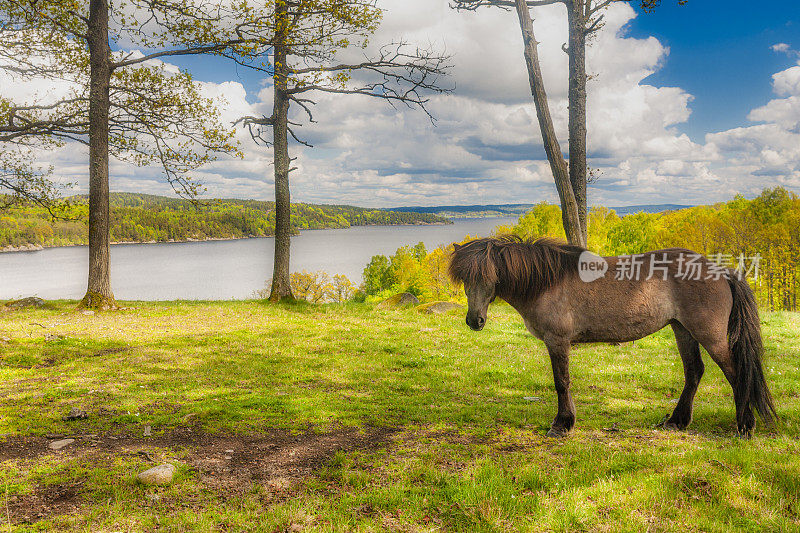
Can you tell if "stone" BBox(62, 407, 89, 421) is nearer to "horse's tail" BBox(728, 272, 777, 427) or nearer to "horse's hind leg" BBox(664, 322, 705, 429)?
"horse's hind leg" BBox(664, 322, 705, 429)

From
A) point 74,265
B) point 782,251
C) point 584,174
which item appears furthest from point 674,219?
point 74,265

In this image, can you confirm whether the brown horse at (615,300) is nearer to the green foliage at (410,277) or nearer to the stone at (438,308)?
the stone at (438,308)

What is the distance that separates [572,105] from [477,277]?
25.6 feet

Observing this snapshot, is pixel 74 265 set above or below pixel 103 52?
below

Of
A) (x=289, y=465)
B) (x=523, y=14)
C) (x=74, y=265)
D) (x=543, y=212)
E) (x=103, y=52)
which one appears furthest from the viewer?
(x=74, y=265)

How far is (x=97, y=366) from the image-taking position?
9.39m

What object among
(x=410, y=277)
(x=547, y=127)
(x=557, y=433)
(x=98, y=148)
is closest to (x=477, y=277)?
(x=557, y=433)

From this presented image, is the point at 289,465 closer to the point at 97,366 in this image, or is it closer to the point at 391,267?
the point at 97,366

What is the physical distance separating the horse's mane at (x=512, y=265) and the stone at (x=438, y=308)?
11014 millimetres

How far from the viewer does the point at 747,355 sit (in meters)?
5.70

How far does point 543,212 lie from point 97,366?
1740 inches

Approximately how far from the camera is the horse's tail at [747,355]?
5691 millimetres

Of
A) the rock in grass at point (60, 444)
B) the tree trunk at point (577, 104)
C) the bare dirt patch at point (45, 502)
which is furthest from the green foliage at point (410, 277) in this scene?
the bare dirt patch at point (45, 502)

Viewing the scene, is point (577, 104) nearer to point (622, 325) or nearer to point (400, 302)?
point (622, 325)
